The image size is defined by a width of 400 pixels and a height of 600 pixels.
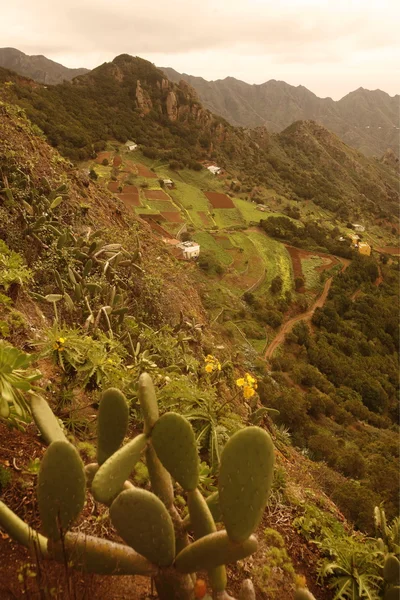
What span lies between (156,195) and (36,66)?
159516mm

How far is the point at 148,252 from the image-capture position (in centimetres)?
1030

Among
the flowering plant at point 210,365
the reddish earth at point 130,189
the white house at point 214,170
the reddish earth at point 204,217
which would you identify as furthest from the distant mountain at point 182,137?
the flowering plant at point 210,365

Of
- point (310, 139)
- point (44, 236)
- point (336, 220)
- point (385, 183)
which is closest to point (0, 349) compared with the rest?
point (44, 236)

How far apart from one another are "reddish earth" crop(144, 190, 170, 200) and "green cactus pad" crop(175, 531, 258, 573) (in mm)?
37949

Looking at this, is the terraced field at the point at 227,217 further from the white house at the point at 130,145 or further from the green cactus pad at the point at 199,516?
the green cactus pad at the point at 199,516

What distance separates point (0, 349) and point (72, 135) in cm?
4356

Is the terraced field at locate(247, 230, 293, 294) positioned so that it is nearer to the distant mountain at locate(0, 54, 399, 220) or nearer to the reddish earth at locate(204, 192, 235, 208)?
the reddish earth at locate(204, 192, 235, 208)

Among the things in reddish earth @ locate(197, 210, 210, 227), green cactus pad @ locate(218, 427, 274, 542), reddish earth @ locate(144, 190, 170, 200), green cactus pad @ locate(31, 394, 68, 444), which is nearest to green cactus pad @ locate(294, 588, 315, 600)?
green cactus pad @ locate(218, 427, 274, 542)

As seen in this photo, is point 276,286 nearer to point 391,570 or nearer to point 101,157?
point 391,570

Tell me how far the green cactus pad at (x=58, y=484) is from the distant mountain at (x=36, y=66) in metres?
165

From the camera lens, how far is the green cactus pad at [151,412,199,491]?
192cm

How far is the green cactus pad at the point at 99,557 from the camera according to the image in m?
1.68

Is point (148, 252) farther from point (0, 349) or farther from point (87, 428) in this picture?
point (0, 349)

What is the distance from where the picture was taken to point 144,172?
4428cm
